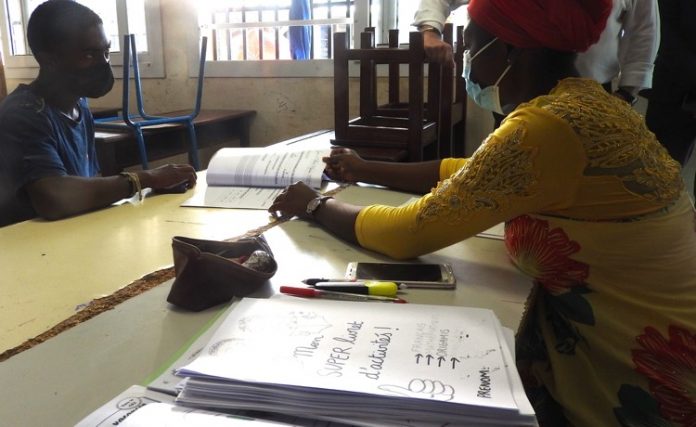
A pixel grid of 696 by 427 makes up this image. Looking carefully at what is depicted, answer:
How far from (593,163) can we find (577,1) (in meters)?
0.24

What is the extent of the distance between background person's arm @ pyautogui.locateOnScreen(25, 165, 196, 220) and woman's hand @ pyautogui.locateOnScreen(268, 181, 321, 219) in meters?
0.37

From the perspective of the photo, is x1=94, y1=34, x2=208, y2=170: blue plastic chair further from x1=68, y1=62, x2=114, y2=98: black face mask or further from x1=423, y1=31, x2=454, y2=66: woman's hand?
x1=423, y1=31, x2=454, y2=66: woman's hand

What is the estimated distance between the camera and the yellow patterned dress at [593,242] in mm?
785

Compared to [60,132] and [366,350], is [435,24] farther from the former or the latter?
[366,350]

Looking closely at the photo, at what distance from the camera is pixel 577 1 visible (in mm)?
826

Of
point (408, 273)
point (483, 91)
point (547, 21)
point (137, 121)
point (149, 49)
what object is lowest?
point (408, 273)

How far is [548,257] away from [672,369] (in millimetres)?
219

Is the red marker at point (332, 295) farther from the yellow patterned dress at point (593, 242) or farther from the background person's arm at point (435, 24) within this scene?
the background person's arm at point (435, 24)

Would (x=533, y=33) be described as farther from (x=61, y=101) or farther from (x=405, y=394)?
(x=61, y=101)

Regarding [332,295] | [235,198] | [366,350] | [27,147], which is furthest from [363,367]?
[27,147]

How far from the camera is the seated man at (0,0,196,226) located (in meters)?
1.19

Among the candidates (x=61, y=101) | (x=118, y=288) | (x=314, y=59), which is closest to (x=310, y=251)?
(x=118, y=288)

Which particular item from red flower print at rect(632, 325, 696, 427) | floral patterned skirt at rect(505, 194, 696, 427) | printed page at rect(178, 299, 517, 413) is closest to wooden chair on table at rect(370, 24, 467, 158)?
floral patterned skirt at rect(505, 194, 696, 427)

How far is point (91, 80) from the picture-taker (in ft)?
4.95
